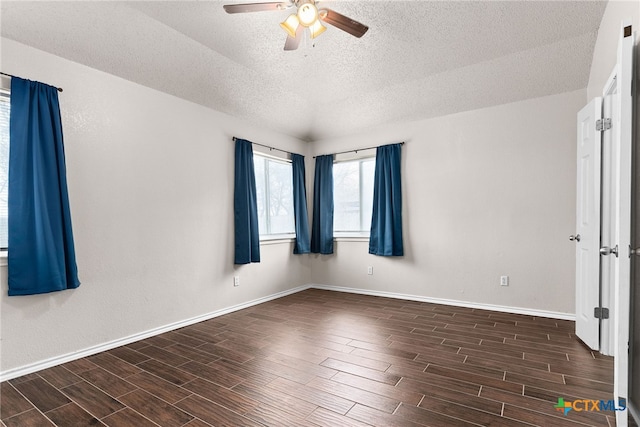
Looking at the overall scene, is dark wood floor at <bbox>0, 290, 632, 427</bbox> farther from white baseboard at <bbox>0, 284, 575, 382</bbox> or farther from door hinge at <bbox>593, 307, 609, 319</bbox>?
door hinge at <bbox>593, 307, 609, 319</bbox>

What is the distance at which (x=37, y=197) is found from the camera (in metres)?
2.54

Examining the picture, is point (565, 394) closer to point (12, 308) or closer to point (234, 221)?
point (234, 221)

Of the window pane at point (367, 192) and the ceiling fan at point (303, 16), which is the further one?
the window pane at point (367, 192)

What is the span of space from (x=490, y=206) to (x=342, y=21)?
2.99m

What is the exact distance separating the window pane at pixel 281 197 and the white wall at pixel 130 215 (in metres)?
0.94

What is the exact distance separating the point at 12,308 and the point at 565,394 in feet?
13.0

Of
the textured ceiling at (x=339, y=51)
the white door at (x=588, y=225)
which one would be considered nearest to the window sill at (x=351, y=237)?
the textured ceiling at (x=339, y=51)

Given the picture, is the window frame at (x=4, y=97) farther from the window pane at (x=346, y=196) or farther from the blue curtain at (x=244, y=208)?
the window pane at (x=346, y=196)

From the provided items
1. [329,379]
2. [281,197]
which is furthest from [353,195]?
[329,379]

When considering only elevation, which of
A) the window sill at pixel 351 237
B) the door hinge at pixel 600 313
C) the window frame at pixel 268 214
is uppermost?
→ the window frame at pixel 268 214

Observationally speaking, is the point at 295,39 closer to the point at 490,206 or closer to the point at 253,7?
the point at 253,7

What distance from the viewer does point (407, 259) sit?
473 centimetres

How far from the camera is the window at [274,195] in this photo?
4.91 metres

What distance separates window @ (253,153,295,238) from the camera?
4910 mm
